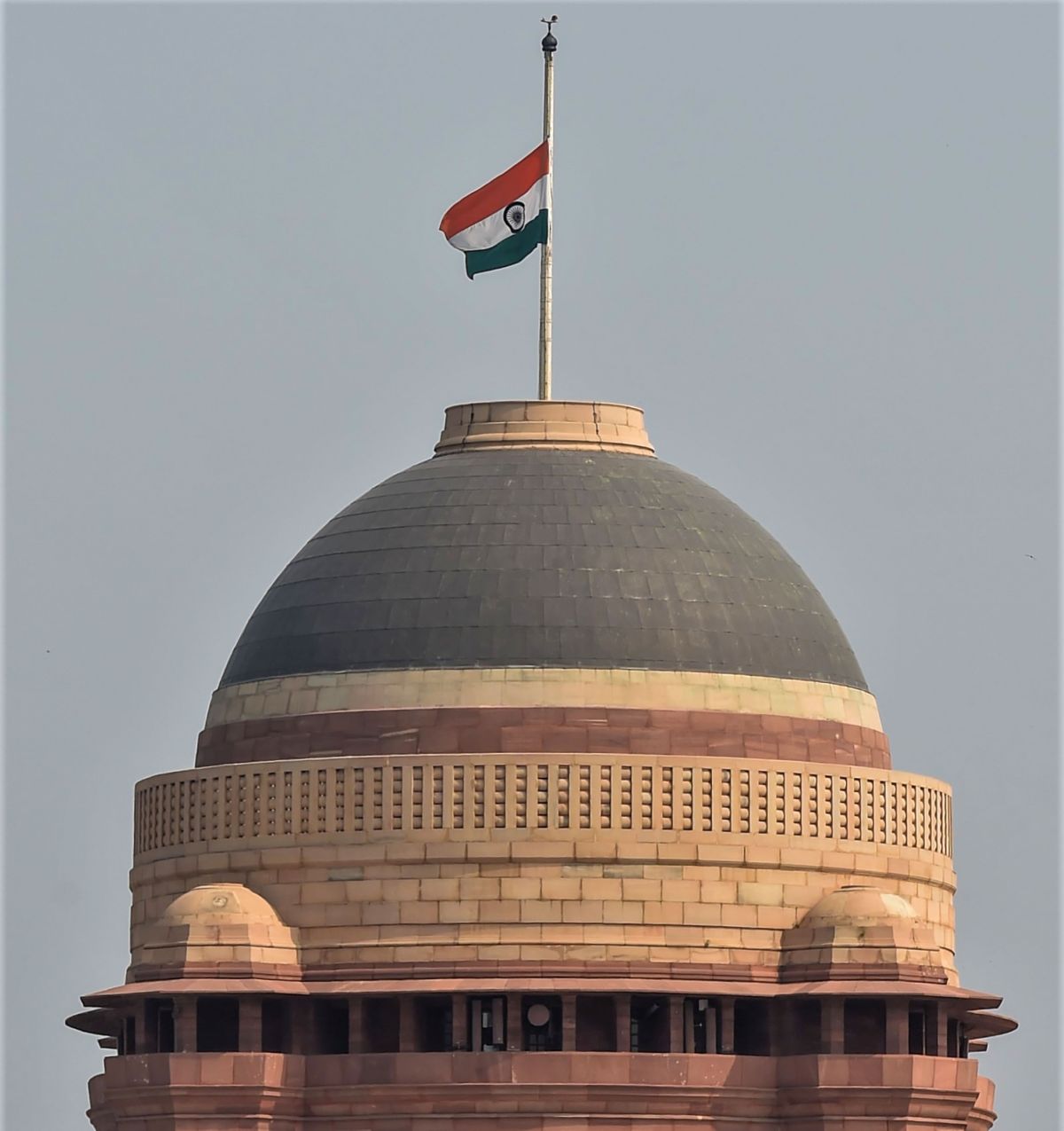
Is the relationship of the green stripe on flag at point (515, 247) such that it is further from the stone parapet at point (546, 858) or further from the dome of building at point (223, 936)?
the dome of building at point (223, 936)

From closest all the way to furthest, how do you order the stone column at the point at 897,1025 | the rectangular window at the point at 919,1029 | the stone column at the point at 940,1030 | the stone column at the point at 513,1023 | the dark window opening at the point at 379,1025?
the stone column at the point at 513,1023
the stone column at the point at 897,1025
the dark window opening at the point at 379,1025
the rectangular window at the point at 919,1029
the stone column at the point at 940,1030

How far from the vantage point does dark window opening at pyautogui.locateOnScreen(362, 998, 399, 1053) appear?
84.8m

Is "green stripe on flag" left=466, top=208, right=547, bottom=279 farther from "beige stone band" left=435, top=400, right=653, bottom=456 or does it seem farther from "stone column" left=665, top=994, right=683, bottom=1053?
"stone column" left=665, top=994, right=683, bottom=1053

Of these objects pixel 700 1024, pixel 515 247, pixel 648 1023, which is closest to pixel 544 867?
pixel 648 1023

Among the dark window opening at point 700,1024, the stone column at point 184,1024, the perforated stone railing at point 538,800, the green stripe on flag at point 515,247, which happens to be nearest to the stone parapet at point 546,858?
the perforated stone railing at point 538,800

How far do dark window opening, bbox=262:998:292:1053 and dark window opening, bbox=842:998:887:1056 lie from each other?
27.8 feet

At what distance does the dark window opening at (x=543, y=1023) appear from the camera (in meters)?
84.2

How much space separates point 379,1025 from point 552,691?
5775 millimetres

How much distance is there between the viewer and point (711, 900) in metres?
85.1

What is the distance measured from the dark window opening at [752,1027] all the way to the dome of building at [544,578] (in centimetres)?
533

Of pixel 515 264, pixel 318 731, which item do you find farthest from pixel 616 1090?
pixel 515 264

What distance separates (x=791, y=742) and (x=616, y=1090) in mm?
6734

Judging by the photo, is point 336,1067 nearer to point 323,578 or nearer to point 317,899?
point 317,899

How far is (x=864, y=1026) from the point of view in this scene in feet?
279
